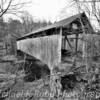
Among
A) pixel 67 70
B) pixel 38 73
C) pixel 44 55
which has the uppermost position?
pixel 44 55

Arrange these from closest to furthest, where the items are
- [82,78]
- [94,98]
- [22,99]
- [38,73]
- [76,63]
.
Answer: [94,98]
[22,99]
[82,78]
[76,63]
[38,73]

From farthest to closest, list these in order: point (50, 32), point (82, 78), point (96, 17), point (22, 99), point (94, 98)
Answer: point (50, 32) < point (82, 78) < point (96, 17) < point (22, 99) < point (94, 98)

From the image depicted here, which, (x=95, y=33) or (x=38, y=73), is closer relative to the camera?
(x=95, y=33)

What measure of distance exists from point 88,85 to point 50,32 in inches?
210

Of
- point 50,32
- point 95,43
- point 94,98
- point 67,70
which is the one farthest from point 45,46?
point 94,98

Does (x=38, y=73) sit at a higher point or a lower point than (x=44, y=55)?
lower

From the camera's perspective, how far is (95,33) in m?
4.89

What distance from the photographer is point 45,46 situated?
6.71 meters

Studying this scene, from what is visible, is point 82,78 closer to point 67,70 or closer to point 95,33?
point 67,70

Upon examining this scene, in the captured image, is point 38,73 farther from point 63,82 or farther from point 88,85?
point 88,85

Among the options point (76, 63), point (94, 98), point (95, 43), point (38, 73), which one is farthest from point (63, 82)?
point (38, 73)

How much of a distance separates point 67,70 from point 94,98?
6.30 ft

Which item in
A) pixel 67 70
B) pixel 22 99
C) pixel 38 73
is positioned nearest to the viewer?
pixel 22 99

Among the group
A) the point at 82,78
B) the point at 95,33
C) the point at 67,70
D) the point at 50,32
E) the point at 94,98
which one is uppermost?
the point at 50,32
